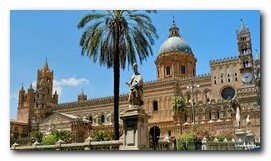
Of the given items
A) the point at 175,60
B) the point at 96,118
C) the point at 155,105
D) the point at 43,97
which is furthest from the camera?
the point at 43,97

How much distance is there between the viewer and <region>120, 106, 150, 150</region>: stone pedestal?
10562 millimetres

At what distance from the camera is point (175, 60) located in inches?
1731

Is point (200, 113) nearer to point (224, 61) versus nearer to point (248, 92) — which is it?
point (248, 92)

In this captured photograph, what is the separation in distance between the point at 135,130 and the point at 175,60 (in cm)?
3386

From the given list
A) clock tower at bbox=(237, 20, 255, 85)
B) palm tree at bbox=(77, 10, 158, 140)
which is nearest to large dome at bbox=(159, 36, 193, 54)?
clock tower at bbox=(237, 20, 255, 85)

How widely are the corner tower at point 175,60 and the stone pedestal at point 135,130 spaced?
1297 inches

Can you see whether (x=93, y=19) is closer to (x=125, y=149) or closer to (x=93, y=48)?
(x=93, y=48)

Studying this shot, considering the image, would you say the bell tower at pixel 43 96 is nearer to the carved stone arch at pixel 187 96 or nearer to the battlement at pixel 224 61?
the carved stone arch at pixel 187 96

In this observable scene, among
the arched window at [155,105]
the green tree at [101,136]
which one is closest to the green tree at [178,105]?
the arched window at [155,105]

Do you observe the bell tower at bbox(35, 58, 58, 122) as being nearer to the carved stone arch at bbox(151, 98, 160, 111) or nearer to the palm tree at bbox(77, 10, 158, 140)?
the carved stone arch at bbox(151, 98, 160, 111)

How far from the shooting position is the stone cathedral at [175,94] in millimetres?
33875

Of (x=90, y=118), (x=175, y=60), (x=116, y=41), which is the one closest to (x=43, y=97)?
(x=90, y=118)
